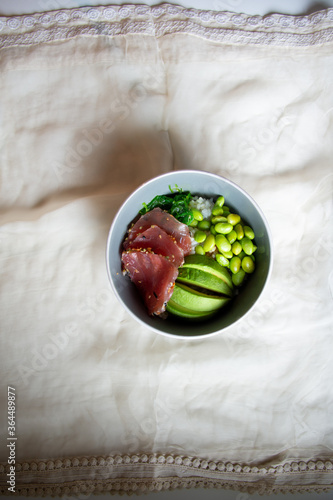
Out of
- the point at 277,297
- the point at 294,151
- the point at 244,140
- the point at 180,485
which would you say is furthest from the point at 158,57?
the point at 180,485

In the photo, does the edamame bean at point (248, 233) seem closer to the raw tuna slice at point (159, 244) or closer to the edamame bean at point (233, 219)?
the edamame bean at point (233, 219)

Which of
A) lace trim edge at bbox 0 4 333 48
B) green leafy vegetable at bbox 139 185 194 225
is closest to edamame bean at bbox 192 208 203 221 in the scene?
green leafy vegetable at bbox 139 185 194 225

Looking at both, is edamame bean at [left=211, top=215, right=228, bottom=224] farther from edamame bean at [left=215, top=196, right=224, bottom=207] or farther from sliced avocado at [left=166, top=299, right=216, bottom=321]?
sliced avocado at [left=166, top=299, right=216, bottom=321]

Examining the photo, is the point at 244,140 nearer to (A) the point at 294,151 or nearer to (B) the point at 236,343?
(A) the point at 294,151

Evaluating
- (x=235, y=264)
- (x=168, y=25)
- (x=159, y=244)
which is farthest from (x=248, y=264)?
(x=168, y=25)

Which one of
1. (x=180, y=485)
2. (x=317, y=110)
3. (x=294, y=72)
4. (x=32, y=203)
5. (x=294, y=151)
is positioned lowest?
(x=180, y=485)

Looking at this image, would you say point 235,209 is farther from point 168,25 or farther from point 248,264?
point 168,25
